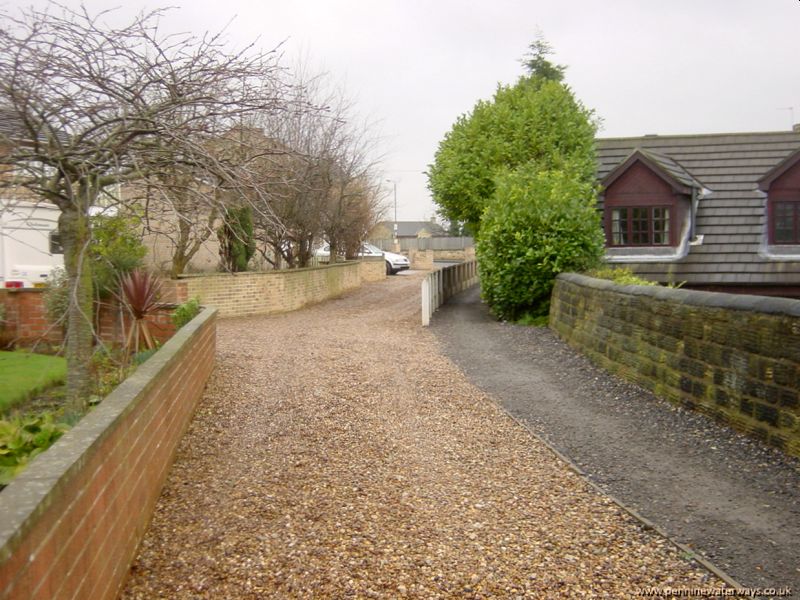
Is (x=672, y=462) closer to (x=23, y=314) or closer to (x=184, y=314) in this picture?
(x=184, y=314)

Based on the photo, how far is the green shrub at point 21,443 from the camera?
402 cm

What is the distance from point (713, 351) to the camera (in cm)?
681

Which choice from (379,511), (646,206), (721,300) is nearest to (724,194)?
(646,206)

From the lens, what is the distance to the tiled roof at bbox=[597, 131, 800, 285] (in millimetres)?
18312

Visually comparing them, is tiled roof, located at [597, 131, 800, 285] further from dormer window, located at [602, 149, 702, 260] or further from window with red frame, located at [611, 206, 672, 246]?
window with red frame, located at [611, 206, 672, 246]

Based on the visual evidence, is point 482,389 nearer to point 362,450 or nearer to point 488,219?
point 362,450

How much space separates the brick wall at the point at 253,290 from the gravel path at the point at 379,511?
753cm

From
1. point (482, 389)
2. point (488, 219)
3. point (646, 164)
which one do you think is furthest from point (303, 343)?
point (646, 164)

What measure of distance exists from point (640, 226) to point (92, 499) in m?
18.0

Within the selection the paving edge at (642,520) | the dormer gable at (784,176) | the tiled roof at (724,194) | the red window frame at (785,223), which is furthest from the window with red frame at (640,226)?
the paving edge at (642,520)

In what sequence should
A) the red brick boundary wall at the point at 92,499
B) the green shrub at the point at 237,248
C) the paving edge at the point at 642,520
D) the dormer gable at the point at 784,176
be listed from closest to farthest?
the red brick boundary wall at the point at 92,499 < the paving edge at the point at 642,520 < the green shrub at the point at 237,248 < the dormer gable at the point at 784,176

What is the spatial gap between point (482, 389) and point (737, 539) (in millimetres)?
4817

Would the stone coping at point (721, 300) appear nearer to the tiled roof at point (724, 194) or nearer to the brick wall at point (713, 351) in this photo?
the brick wall at point (713, 351)

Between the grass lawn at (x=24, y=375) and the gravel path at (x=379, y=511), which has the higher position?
the grass lawn at (x=24, y=375)
